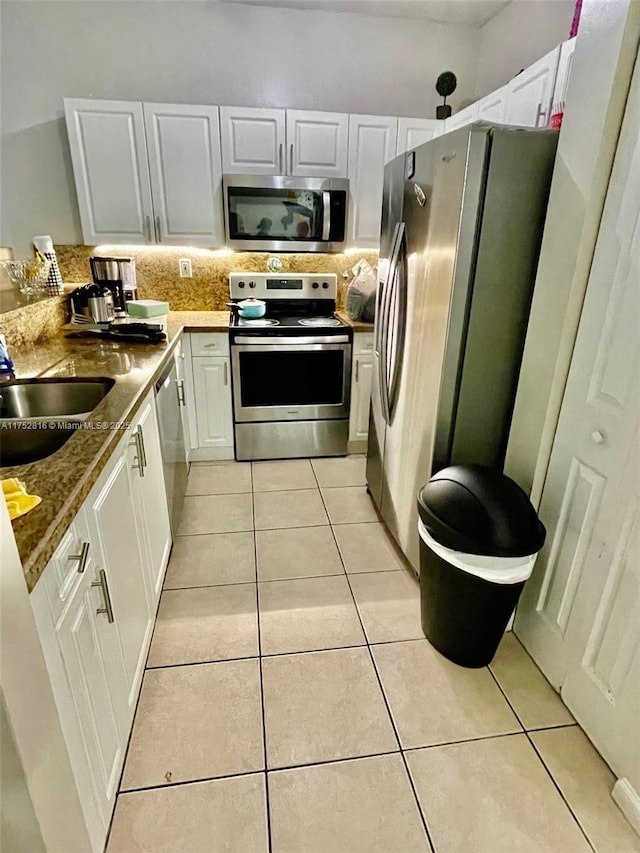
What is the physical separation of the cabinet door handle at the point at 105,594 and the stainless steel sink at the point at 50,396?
77 centimetres

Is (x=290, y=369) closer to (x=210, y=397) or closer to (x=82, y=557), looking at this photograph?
(x=210, y=397)

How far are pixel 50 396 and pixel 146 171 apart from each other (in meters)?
1.80

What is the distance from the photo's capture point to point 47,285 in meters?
2.67

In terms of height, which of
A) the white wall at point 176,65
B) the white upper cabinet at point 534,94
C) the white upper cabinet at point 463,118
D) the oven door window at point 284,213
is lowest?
the oven door window at point 284,213

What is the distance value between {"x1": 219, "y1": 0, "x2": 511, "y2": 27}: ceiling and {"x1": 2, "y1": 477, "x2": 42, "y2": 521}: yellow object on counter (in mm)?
3290

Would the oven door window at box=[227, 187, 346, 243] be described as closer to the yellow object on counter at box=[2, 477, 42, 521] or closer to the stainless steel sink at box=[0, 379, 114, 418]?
the stainless steel sink at box=[0, 379, 114, 418]

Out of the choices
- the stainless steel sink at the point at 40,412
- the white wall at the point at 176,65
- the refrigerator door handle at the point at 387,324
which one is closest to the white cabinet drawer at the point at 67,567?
the stainless steel sink at the point at 40,412

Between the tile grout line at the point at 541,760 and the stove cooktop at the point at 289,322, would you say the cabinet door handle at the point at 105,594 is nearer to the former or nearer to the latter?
the tile grout line at the point at 541,760

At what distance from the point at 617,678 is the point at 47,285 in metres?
3.14

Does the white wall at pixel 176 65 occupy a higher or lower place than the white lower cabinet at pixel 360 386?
higher

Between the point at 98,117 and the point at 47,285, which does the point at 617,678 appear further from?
the point at 98,117

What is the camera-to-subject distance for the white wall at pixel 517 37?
8.18 ft

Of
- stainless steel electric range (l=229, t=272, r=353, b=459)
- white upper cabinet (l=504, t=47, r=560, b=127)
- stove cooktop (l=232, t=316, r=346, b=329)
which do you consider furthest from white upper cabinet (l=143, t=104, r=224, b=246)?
white upper cabinet (l=504, t=47, r=560, b=127)

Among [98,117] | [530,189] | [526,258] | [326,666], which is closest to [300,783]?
[326,666]
